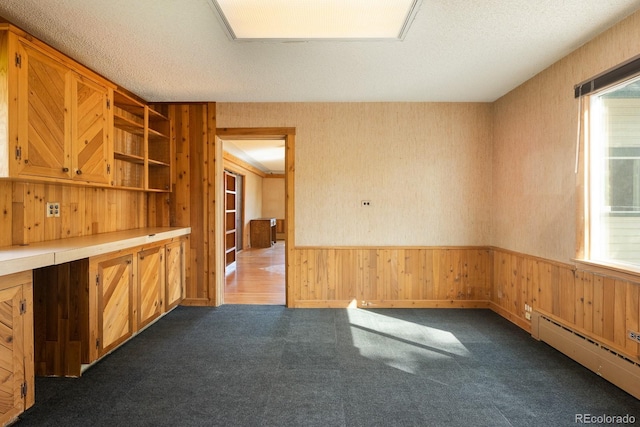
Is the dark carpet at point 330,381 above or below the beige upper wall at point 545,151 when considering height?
below

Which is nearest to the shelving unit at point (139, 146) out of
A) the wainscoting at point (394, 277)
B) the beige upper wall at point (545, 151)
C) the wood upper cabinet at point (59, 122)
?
the wood upper cabinet at point (59, 122)

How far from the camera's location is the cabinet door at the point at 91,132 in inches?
104

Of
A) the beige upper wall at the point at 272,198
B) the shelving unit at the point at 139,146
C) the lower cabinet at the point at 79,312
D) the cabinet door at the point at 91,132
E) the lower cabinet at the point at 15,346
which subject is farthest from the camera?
the beige upper wall at the point at 272,198

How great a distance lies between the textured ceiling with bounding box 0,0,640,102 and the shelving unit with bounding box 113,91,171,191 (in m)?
0.23

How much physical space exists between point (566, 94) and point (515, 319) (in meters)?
2.26

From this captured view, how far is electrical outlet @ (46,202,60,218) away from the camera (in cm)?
267

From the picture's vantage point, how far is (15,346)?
6.07 ft

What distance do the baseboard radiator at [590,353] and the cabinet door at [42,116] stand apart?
4.25 m

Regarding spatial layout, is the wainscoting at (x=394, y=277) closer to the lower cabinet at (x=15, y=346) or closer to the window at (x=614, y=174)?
the window at (x=614, y=174)

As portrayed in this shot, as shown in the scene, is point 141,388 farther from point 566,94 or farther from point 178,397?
point 566,94

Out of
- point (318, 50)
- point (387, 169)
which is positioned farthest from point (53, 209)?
point (387, 169)

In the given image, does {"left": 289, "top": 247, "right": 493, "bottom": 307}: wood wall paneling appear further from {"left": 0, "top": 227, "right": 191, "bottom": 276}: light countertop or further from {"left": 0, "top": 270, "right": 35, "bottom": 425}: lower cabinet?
{"left": 0, "top": 270, "right": 35, "bottom": 425}: lower cabinet

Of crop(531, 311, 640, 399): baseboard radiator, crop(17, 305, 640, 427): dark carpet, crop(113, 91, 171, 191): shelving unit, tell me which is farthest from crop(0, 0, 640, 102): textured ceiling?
crop(17, 305, 640, 427): dark carpet

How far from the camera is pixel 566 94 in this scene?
2.78m
